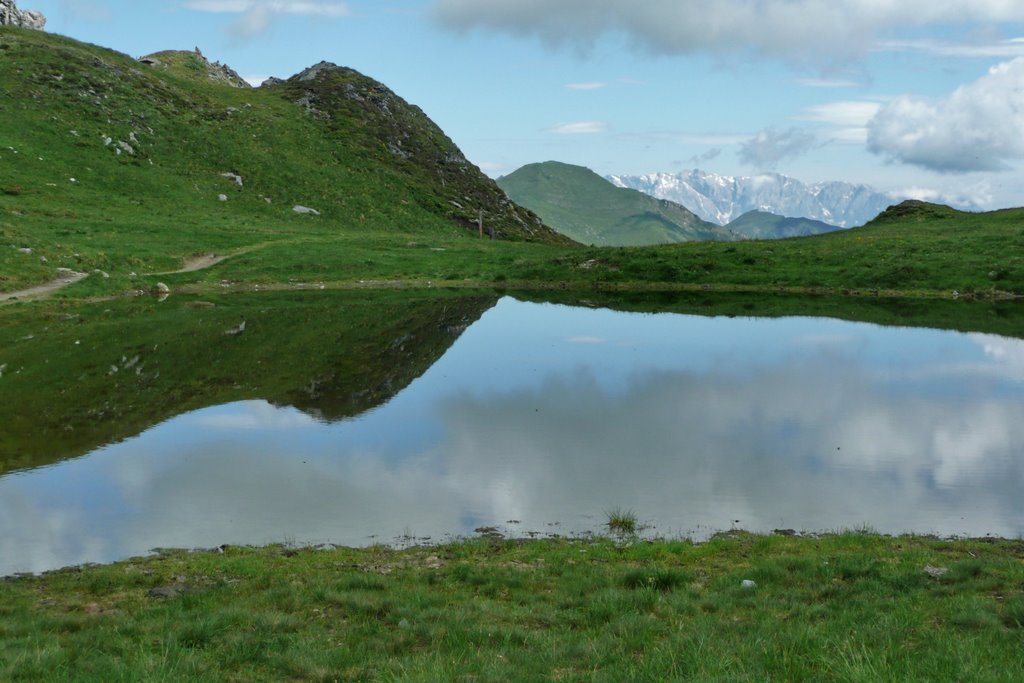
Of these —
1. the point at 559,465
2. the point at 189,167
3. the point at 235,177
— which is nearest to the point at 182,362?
the point at 559,465

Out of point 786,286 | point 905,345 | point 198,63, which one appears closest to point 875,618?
point 905,345

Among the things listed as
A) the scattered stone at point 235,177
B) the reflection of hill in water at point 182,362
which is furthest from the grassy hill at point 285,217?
the reflection of hill in water at point 182,362

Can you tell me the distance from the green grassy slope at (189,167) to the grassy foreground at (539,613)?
5471 cm

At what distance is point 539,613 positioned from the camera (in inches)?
531

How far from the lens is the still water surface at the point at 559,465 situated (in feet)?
65.1

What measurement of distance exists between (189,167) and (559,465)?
112089 mm

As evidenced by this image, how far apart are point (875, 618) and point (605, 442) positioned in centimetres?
1521

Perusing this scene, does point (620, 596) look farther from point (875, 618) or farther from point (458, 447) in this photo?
point (458, 447)

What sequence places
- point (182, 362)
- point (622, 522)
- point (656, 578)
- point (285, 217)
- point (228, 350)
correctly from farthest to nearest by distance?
point (285, 217), point (228, 350), point (182, 362), point (622, 522), point (656, 578)

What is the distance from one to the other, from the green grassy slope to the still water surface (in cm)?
4382

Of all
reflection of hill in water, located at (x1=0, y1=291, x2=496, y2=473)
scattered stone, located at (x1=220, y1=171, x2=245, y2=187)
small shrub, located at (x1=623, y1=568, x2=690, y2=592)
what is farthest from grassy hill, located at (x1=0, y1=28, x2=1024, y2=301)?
small shrub, located at (x1=623, y1=568, x2=690, y2=592)

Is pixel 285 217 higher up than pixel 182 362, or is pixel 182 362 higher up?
pixel 285 217

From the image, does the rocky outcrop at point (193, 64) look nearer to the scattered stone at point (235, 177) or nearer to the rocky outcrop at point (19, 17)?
the rocky outcrop at point (19, 17)

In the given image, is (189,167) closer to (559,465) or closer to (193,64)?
(193,64)
